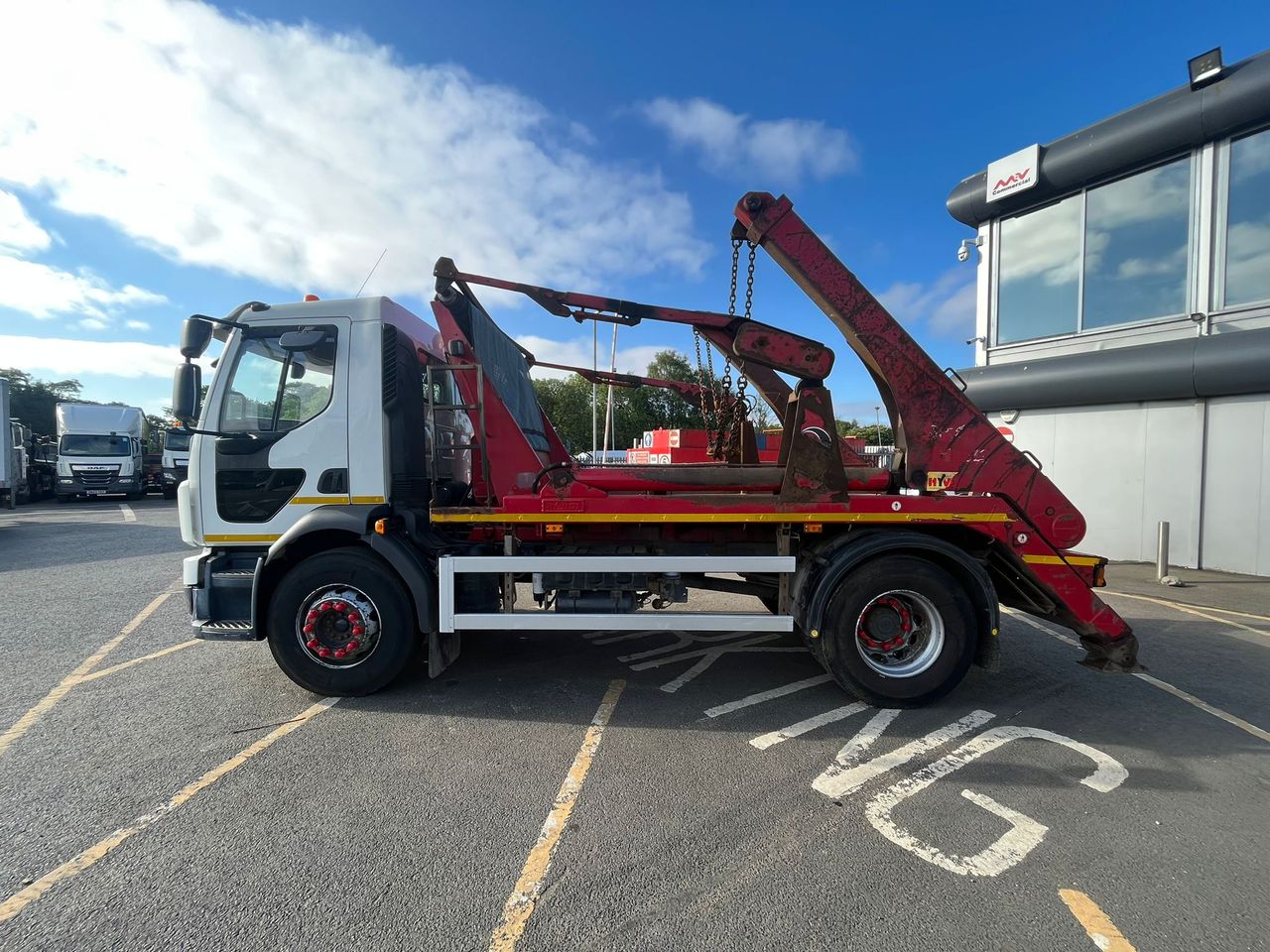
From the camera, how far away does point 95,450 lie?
20156mm

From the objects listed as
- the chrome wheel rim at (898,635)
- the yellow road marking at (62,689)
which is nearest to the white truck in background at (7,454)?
the yellow road marking at (62,689)

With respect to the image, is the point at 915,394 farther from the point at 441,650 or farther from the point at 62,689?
the point at 62,689

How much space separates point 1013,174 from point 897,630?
10.9 m

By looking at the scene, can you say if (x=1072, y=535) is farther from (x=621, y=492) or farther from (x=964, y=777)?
(x=621, y=492)

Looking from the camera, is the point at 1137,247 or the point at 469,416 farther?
the point at 1137,247

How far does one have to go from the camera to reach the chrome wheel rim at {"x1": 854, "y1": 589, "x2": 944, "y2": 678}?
155 inches

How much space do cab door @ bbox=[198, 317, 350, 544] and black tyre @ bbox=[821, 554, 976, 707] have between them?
359cm

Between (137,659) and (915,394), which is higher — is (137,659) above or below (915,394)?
below

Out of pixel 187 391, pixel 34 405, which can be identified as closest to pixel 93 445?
pixel 187 391

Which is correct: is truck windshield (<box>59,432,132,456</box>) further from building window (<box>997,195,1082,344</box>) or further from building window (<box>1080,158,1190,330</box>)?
building window (<box>1080,158,1190,330</box>)

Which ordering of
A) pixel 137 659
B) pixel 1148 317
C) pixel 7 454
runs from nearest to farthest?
pixel 137 659 < pixel 1148 317 < pixel 7 454

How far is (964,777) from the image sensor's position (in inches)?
122

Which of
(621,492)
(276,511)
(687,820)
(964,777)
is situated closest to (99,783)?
(276,511)

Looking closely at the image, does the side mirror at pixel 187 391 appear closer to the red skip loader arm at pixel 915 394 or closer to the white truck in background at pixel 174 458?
the red skip loader arm at pixel 915 394
